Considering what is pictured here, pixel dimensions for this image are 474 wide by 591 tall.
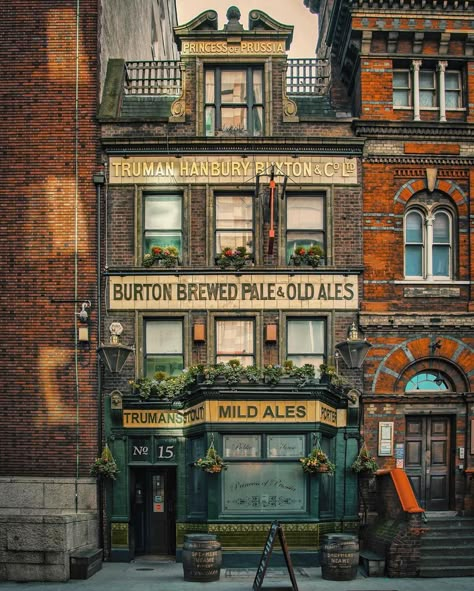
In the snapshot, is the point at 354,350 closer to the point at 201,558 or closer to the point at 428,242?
the point at 428,242

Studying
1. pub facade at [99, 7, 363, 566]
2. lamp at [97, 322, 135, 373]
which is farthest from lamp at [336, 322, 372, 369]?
lamp at [97, 322, 135, 373]

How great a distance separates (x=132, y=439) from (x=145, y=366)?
1.80 meters

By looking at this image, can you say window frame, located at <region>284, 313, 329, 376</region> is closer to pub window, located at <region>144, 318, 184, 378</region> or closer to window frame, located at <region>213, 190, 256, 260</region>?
window frame, located at <region>213, 190, 256, 260</region>

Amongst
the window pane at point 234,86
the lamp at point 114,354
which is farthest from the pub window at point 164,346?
the window pane at point 234,86

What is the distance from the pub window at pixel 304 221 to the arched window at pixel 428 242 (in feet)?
7.15

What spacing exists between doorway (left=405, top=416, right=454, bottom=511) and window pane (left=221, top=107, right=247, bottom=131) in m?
8.36

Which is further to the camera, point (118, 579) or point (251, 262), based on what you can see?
point (251, 262)

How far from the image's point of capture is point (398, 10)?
21531mm

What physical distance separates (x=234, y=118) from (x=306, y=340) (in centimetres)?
588

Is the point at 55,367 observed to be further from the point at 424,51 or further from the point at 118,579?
the point at 424,51

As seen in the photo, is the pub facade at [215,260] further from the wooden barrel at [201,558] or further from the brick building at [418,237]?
the wooden barrel at [201,558]

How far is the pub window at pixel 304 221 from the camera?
21500mm

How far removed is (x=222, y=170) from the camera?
21.4 metres

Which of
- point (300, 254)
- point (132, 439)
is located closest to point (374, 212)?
point (300, 254)
